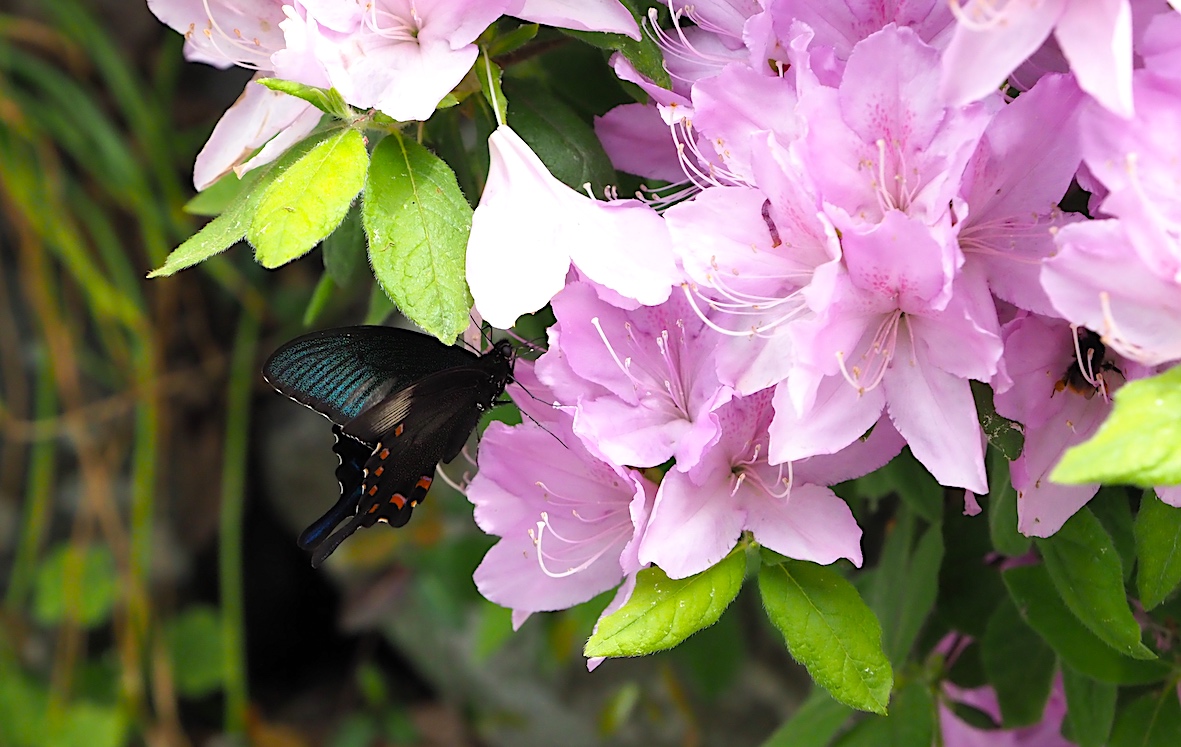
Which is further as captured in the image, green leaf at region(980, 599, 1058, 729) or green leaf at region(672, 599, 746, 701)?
green leaf at region(672, 599, 746, 701)

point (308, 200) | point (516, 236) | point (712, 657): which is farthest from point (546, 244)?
point (712, 657)

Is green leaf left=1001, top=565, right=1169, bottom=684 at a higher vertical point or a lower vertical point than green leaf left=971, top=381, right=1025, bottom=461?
lower

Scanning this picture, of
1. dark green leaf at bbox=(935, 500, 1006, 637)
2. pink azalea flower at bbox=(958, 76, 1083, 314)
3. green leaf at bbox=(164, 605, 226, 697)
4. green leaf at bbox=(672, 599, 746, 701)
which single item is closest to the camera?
pink azalea flower at bbox=(958, 76, 1083, 314)

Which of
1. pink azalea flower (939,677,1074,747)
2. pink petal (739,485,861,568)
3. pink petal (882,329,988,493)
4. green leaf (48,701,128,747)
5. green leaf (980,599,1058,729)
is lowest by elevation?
green leaf (48,701,128,747)

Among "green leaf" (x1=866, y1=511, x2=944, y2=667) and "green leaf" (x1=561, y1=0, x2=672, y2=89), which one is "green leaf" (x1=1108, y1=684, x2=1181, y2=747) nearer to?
"green leaf" (x1=866, y1=511, x2=944, y2=667)

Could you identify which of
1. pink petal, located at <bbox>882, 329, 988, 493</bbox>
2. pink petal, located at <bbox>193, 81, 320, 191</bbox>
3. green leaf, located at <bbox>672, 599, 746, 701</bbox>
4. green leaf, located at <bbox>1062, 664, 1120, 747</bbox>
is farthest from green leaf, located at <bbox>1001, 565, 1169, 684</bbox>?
green leaf, located at <bbox>672, 599, 746, 701</bbox>

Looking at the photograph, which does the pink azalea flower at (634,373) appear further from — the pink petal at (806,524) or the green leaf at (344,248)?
the green leaf at (344,248)

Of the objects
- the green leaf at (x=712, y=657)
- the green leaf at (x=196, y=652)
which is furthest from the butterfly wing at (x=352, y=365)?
the green leaf at (x=196, y=652)
